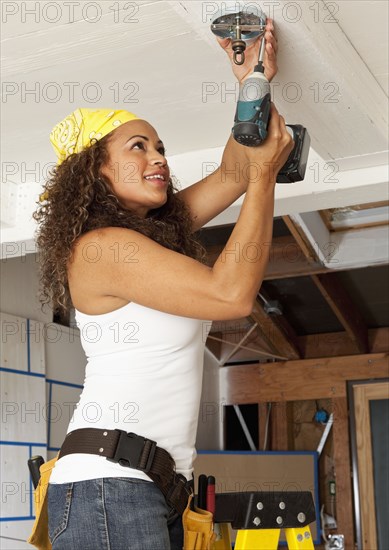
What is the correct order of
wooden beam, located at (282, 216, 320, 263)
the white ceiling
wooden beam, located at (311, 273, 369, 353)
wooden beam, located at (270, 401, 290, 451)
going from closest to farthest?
the white ceiling
wooden beam, located at (282, 216, 320, 263)
wooden beam, located at (311, 273, 369, 353)
wooden beam, located at (270, 401, 290, 451)

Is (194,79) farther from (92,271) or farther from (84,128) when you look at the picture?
(92,271)

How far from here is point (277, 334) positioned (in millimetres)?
6547

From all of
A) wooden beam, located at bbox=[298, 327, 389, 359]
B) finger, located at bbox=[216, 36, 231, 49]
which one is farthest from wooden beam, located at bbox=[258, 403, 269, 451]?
finger, located at bbox=[216, 36, 231, 49]

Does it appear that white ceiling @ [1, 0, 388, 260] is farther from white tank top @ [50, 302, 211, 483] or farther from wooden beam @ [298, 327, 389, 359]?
wooden beam @ [298, 327, 389, 359]

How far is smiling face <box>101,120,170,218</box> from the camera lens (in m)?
1.72

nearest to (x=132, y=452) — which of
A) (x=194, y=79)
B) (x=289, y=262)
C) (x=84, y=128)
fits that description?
(x=84, y=128)

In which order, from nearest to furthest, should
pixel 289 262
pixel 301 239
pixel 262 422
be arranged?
pixel 301 239 < pixel 289 262 < pixel 262 422

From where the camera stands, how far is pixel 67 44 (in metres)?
2.36

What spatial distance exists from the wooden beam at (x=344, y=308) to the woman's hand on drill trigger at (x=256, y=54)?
3786 millimetres

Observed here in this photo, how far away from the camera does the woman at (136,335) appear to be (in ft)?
4.70

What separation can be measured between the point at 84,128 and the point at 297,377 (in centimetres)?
521

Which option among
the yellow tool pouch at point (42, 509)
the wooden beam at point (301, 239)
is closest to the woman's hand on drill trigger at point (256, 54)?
the yellow tool pouch at point (42, 509)

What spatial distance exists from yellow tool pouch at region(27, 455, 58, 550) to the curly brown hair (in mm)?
380

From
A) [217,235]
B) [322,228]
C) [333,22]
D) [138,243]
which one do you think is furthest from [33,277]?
[138,243]
